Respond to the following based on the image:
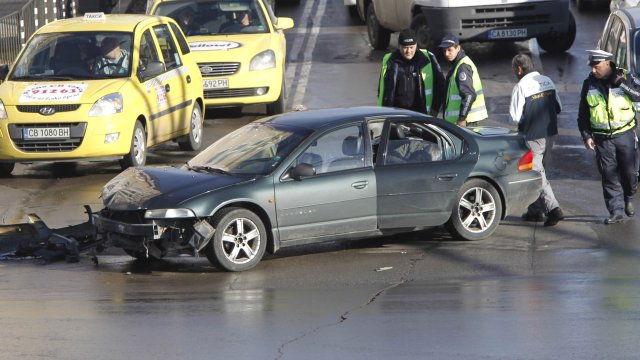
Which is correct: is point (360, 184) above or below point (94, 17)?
below

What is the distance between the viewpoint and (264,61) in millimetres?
18562

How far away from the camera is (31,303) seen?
32.3 feet

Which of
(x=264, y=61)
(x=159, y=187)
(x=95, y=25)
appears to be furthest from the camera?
(x=264, y=61)

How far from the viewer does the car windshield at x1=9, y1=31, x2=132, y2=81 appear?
1555cm

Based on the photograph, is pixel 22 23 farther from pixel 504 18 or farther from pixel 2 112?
pixel 504 18

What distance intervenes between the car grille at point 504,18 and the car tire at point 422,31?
769mm

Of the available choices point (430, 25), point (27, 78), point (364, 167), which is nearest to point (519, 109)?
point (364, 167)

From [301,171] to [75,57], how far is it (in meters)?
5.54

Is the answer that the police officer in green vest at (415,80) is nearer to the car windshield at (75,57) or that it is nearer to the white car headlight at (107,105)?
the white car headlight at (107,105)

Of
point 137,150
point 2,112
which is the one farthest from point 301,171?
point 2,112

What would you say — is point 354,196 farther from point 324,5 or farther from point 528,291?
point 324,5

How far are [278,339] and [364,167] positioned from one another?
334cm

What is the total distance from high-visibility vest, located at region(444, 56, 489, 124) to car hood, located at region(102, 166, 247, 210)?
9.74 feet

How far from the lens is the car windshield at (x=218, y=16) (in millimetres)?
19234
